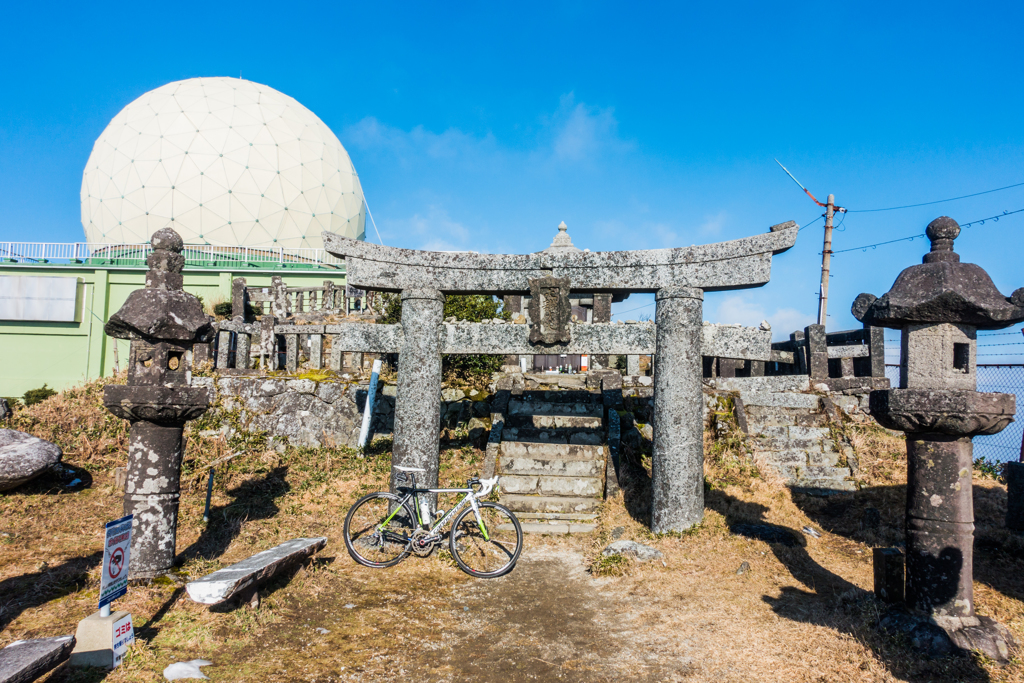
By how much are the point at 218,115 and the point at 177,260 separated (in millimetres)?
25268

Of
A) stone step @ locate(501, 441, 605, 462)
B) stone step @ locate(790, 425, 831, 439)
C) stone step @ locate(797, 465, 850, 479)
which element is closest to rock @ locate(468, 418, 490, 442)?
stone step @ locate(501, 441, 605, 462)

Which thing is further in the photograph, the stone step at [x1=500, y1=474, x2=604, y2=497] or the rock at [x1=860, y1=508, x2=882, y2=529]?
the stone step at [x1=500, y1=474, x2=604, y2=497]

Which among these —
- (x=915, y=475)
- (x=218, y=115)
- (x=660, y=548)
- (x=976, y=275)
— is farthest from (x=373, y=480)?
(x=218, y=115)

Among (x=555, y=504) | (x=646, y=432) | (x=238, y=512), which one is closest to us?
(x=238, y=512)

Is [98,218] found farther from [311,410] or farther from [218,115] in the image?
[311,410]

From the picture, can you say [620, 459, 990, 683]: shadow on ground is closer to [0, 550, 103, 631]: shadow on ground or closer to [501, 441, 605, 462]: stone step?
[501, 441, 605, 462]: stone step

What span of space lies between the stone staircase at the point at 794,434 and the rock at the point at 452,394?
6.14 metres

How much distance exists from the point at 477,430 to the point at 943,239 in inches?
354

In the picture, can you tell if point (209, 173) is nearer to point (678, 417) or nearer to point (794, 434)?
Result: point (678, 417)

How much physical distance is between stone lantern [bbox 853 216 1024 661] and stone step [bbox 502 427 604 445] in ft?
21.9

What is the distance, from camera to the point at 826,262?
2100cm

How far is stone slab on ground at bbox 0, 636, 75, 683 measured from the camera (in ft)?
11.4

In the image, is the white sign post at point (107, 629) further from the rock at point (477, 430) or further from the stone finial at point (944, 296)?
the rock at point (477, 430)

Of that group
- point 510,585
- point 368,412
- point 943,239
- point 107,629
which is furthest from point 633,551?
point 368,412
